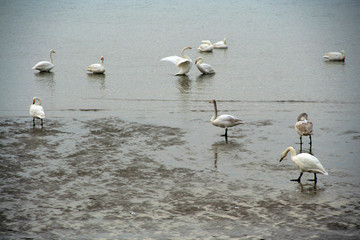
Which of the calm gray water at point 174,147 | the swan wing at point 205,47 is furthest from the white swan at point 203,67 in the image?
the swan wing at point 205,47

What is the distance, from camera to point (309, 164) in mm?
10297

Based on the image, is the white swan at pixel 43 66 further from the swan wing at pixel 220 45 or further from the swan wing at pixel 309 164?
the swan wing at pixel 309 164

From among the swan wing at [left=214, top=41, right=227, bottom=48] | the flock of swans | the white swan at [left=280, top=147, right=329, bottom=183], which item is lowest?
the white swan at [left=280, top=147, right=329, bottom=183]

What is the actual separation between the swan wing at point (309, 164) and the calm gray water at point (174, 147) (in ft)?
1.01

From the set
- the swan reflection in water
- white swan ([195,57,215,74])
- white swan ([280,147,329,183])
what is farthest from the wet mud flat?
white swan ([195,57,215,74])

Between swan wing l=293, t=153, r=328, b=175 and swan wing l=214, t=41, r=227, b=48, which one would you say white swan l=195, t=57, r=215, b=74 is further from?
swan wing l=293, t=153, r=328, b=175

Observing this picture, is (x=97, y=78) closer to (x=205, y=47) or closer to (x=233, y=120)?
(x=205, y=47)

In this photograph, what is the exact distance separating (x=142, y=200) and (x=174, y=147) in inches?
138

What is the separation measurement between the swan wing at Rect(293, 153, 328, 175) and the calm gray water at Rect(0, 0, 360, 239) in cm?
31

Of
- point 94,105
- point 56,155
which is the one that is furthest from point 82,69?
point 56,155

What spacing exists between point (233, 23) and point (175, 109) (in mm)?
33099

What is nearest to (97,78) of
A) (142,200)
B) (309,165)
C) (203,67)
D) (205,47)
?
(203,67)

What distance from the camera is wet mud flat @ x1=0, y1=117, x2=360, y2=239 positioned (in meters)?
8.36

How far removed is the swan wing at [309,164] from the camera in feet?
33.6
